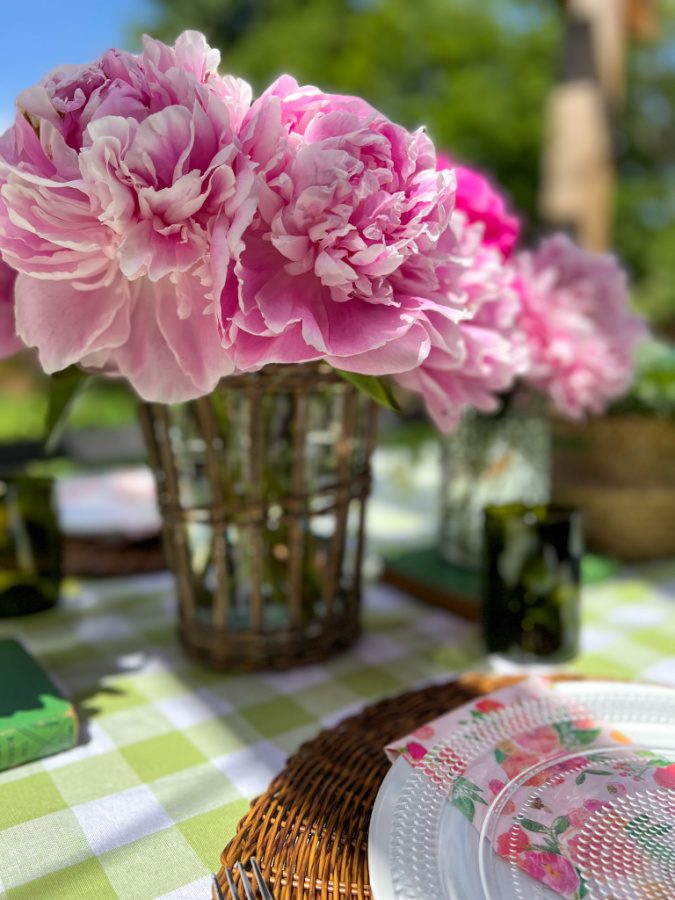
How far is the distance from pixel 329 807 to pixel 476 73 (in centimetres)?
922

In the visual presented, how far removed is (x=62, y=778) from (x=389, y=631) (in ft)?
1.13

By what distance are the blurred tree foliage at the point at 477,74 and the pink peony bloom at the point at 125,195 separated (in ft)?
26.3

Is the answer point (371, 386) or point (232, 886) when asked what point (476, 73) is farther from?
point (232, 886)

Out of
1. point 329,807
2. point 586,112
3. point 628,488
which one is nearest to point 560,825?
point 329,807

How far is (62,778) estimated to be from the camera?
0.45m

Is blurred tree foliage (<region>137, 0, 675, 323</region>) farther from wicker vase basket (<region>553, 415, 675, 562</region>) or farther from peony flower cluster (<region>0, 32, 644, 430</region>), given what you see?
peony flower cluster (<region>0, 32, 644, 430</region>)

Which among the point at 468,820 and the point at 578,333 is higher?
the point at 578,333

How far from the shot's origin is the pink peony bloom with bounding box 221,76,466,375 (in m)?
0.39

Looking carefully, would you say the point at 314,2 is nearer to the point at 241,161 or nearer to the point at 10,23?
the point at 10,23

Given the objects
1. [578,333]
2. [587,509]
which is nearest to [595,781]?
[578,333]

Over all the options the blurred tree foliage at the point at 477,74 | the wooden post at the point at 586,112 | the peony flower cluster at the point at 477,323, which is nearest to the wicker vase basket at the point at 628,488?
the peony flower cluster at the point at 477,323

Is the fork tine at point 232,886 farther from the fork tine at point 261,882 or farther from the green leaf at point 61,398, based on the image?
the green leaf at point 61,398

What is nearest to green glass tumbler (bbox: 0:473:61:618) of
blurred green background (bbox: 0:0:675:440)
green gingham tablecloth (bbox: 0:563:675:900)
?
green gingham tablecloth (bbox: 0:563:675:900)

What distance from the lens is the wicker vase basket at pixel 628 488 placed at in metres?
0.89
